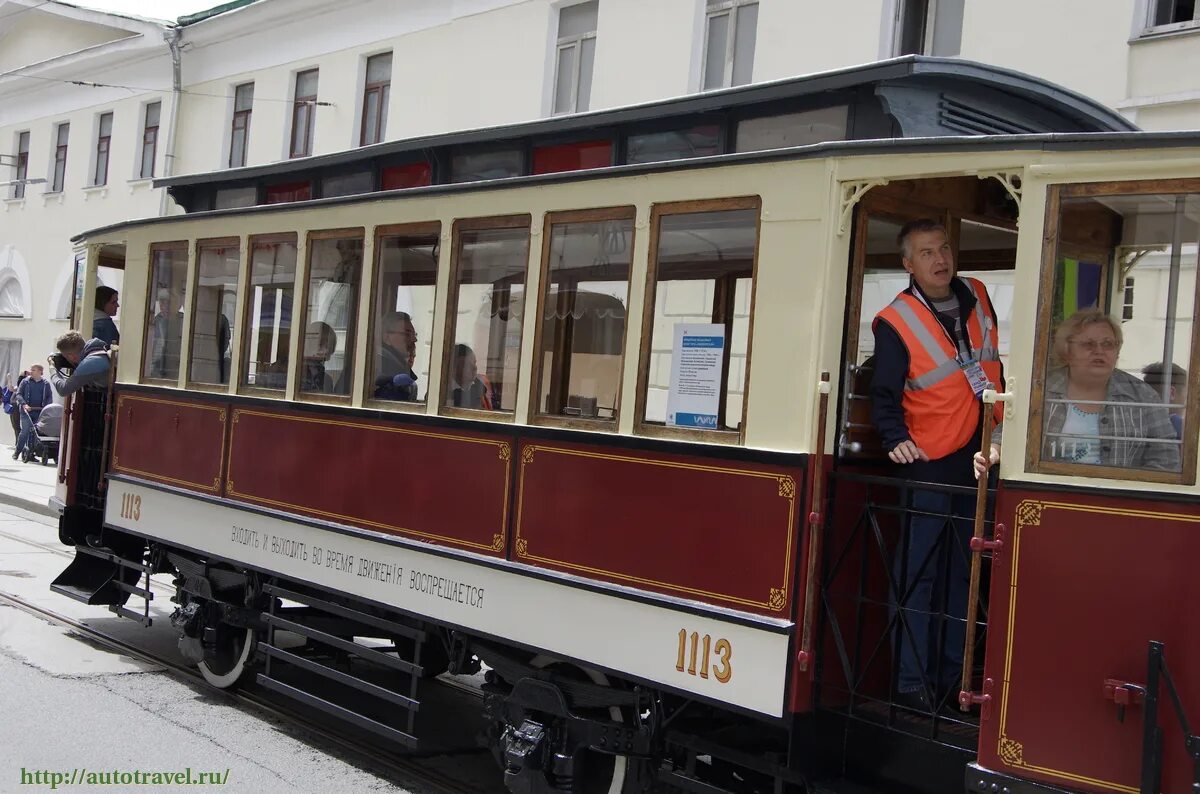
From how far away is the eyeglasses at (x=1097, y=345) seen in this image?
4.01 meters

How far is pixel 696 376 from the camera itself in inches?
190

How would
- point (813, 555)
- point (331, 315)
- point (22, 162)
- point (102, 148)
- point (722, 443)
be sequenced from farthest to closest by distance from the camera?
point (22, 162)
point (102, 148)
point (331, 315)
point (722, 443)
point (813, 555)

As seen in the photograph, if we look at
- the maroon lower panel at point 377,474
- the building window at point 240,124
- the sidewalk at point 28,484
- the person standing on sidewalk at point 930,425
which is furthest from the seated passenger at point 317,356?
the building window at point 240,124

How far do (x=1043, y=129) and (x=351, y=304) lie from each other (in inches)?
132

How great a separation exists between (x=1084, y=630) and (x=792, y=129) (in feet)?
7.11

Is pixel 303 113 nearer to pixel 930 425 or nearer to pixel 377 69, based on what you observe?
pixel 377 69

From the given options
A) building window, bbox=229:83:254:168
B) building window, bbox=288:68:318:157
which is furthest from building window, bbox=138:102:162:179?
building window, bbox=288:68:318:157

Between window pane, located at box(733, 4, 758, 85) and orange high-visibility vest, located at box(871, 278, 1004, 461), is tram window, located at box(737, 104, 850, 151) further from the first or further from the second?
window pane, located at box(733, 4, 758, 85)

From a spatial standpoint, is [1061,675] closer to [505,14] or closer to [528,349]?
[528,349]

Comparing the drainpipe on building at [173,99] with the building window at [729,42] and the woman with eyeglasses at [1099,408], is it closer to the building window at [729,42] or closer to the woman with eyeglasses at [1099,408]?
the building window at [729,42]

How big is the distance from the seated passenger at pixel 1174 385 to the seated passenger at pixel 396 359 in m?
3.36

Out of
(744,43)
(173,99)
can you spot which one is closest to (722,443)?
(744,43)

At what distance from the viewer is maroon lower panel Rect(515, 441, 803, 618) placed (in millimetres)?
4473

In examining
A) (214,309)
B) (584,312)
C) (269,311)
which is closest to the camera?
(584,312)
